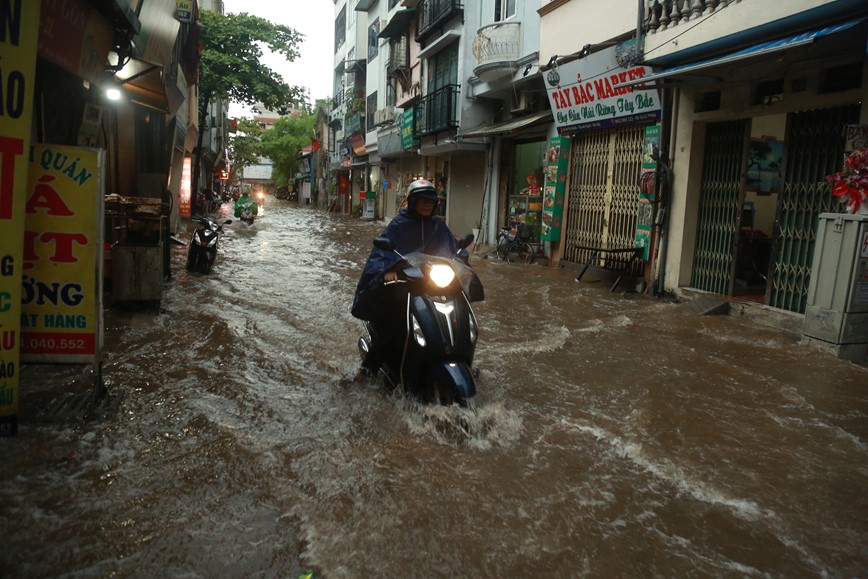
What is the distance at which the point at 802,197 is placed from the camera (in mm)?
7738

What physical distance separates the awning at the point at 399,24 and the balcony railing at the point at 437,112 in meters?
5.19

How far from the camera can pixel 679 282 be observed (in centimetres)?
977

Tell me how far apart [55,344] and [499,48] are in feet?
46.0

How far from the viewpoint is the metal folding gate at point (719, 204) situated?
29.4 ft

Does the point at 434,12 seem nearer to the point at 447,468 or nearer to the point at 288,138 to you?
the point at 447,468

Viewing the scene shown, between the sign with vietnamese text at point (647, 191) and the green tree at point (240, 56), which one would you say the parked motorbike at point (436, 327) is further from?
the green tree at point (240, 56)

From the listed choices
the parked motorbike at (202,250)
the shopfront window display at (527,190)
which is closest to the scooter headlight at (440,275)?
the parked motorbike at (202,250)

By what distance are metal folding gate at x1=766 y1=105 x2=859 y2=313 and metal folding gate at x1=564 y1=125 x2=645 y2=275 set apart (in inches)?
120

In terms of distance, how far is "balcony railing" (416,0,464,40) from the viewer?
63.9ft

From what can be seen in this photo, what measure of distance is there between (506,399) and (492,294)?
5.48 metres

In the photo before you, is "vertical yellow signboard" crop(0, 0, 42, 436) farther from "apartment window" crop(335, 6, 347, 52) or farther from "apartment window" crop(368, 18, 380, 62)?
"apartment window" crop(335, 6, 347, 52)

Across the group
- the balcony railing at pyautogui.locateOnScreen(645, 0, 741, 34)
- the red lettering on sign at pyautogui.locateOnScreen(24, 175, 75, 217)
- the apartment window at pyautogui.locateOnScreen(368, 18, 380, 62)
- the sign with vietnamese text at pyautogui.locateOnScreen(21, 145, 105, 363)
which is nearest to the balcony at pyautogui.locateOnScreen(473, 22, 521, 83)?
the balcony railing at pyautogui.locateOnScreen(645, 0, 741, 34)

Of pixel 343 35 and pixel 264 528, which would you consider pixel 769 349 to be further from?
pixel 343 35

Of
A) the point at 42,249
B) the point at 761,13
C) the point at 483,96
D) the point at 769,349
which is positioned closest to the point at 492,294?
the point at 769,349
